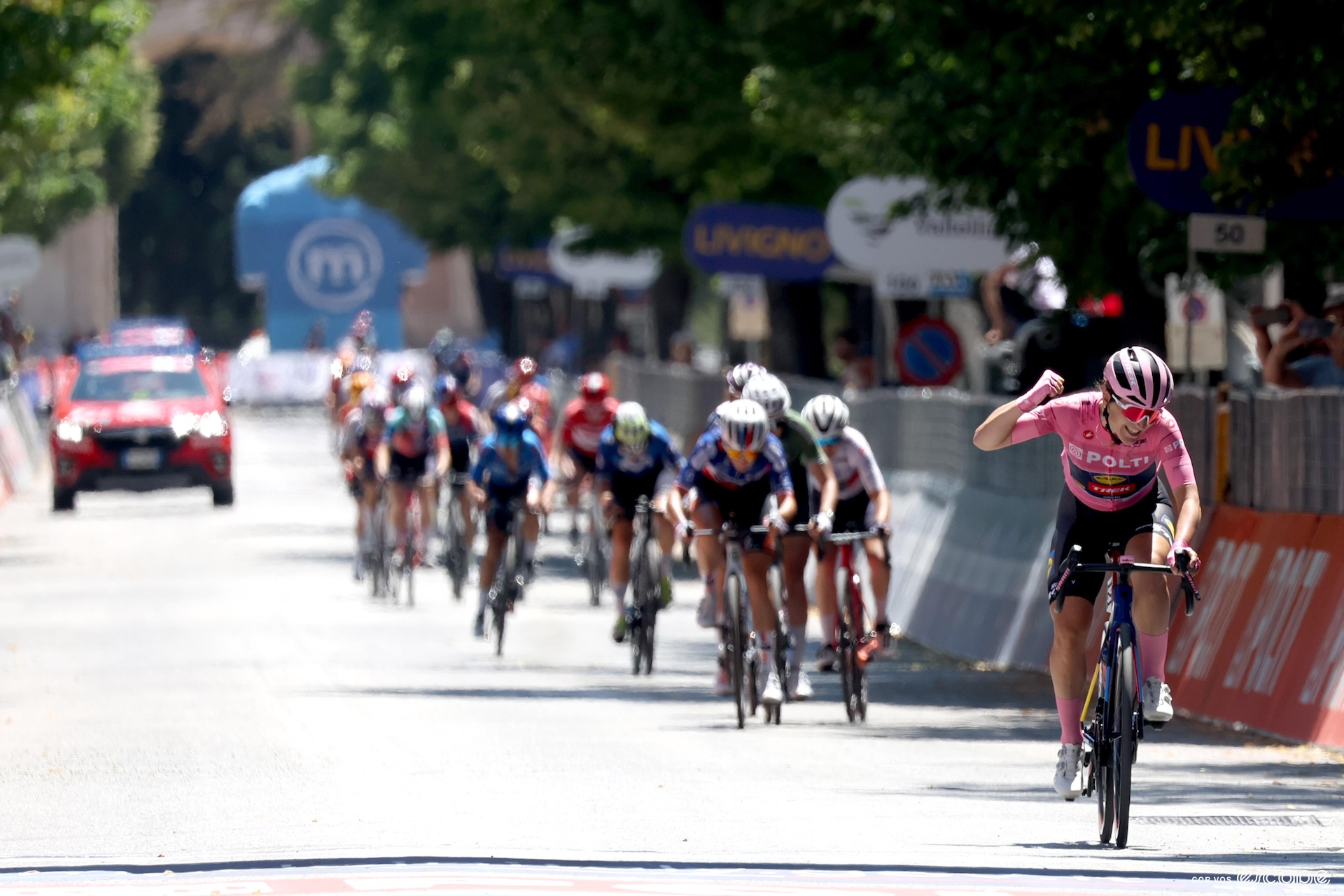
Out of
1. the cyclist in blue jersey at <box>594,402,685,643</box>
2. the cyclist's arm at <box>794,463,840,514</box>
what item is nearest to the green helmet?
the cyclist in blue jersey at <box>594,402,685,643</box>

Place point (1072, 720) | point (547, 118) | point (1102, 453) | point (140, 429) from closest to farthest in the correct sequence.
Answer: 1. point (1102, 453)
2. point (1072, 720)
3. point (140, 429)
4. point (547, 118)

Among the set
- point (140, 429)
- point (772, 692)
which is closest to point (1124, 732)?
point (772, 692)

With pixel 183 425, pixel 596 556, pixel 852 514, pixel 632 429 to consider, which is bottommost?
pixel 596 556

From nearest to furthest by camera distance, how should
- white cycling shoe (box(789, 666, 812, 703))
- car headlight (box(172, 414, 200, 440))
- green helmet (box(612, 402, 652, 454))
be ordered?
white cycling shoe (box(789, 666, 812, 703)), green helmet (box(612, 402, 652, 454)), car headlight (box(172, 414, 200, 440))

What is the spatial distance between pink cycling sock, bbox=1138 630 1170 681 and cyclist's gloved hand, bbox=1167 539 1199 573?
353 millimetres

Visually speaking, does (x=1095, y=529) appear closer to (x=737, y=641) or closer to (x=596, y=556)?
(x=737, y=641)

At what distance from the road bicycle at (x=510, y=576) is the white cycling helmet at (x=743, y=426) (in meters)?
5.06

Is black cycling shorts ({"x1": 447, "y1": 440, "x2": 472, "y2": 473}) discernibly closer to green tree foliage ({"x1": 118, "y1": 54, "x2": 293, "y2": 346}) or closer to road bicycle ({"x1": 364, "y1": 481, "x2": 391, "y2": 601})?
road bicycle ({"x1": 364, "y1": 481, "x2": 391, "y2": 601})

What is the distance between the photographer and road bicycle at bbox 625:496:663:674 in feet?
58.3

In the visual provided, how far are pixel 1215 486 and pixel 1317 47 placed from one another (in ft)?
9.47

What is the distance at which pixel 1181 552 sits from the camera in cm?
991

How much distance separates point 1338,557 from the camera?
13.7 m

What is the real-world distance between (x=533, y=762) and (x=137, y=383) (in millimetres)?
23380

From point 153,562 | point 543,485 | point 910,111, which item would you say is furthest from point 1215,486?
point 153,562
